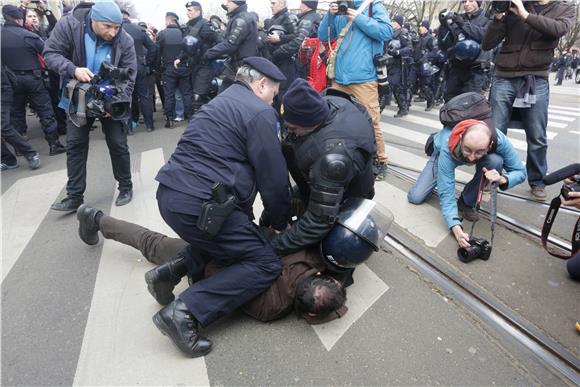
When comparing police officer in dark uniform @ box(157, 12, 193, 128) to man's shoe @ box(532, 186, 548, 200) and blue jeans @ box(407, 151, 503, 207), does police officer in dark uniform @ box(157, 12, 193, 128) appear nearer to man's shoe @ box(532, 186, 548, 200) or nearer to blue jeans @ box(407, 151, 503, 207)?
blue jeans @ box(407, 151, 503, 207)

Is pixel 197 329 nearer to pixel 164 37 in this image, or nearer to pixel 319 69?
pixel 319 69

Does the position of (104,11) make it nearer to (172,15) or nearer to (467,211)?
(467,211)

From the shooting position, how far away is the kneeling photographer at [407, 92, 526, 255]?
288 centimetres

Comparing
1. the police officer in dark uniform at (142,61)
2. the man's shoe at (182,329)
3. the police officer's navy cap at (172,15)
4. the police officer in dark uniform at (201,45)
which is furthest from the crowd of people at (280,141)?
the police officer's navy cap at (172,15)

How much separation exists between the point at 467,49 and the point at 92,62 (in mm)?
3986

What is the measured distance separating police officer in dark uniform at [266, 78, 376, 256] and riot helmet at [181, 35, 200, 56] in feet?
16.4

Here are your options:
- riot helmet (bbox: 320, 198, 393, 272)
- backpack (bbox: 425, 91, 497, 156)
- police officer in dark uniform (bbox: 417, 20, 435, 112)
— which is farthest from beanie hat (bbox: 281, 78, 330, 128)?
police officer in dark uniform (bbox: 417, 20, 435, 112)

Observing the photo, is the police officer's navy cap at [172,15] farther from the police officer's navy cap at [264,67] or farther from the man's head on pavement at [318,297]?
the man's head on pavement at [318,297]

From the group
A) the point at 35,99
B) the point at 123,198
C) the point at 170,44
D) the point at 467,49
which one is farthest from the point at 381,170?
the point at 35,99

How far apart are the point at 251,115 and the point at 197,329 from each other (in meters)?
1.25

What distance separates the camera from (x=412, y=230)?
10.7 ft

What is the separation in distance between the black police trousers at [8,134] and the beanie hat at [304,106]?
412 centimetres

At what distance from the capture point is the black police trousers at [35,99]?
5.12 metres

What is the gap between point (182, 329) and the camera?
6.40 ft
